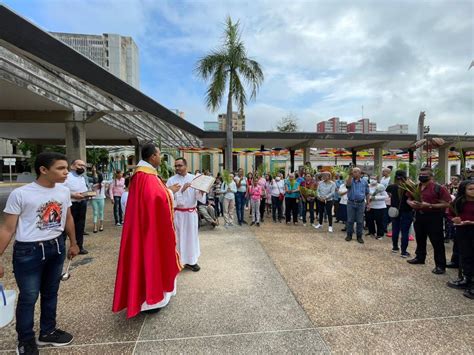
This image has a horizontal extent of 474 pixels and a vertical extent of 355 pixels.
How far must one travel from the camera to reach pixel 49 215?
2.40 meters

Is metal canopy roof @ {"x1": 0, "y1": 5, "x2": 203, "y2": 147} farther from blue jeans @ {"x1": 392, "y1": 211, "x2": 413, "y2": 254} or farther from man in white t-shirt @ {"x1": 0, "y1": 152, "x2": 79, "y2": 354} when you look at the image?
blue jeans @ {"x1": 392, "y1": 211, "x2": 413, "y2": 254}

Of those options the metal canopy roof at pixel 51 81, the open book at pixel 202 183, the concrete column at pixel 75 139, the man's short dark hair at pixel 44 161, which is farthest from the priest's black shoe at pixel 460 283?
the concrete column at pixel 75 139

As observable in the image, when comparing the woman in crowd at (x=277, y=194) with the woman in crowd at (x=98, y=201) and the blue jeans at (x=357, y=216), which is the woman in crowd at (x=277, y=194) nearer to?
the blue jeans at (x=357, y=216)

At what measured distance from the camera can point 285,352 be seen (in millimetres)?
2438

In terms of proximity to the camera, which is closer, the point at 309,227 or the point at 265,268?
Answer: the point at 265,268

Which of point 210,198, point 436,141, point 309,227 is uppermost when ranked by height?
point 436,141

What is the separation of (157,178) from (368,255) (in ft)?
14.2

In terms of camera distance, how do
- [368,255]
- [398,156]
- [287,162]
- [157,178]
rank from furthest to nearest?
[287,162] < [398,156] < [368,255] < [157,178]

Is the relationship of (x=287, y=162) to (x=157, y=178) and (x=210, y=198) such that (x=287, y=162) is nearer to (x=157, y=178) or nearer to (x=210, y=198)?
(x=210, y=198)

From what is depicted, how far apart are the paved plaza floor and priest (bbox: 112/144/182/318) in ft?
0.99

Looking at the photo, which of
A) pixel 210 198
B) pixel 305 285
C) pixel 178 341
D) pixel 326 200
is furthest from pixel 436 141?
pixel 178 341

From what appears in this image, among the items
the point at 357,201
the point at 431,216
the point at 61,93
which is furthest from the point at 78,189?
the point at 431,216

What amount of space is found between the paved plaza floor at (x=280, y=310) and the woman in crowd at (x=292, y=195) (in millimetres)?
3275

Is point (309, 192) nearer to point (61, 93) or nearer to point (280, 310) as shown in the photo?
point (280, 310)
